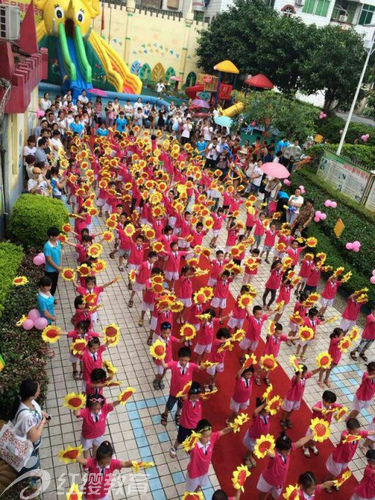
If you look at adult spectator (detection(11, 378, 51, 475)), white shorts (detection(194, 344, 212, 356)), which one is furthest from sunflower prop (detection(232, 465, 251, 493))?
white shorts (detection(194, 344, 212, 356))

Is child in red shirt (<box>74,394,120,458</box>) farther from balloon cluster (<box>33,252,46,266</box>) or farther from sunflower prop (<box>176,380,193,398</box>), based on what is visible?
balloon cluster (<box>33,252,46,266</box>)

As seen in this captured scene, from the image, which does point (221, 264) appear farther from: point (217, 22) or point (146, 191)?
point (217, 22)

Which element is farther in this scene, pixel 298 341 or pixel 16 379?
pixel 298 341

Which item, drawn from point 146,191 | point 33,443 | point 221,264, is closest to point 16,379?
point 33,443

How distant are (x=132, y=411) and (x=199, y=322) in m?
2.06

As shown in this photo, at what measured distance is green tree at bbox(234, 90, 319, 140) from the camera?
53.4ft

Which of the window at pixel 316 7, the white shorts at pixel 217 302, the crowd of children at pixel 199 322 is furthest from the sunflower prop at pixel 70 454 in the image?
the window at pixel 316 7

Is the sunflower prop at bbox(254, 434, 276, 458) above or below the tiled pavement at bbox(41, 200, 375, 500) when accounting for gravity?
above

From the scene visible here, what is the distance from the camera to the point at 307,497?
467cm

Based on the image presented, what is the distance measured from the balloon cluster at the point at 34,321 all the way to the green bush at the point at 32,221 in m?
2.60

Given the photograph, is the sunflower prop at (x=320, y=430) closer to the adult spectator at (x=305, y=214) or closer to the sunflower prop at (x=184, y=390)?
the sunflower prop at (x=184, y=390)

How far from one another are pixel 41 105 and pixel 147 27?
1589 cm

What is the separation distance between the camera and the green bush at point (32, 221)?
27.3 feet

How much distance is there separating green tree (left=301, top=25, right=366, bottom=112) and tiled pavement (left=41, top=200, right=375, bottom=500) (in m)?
A: 15.7
